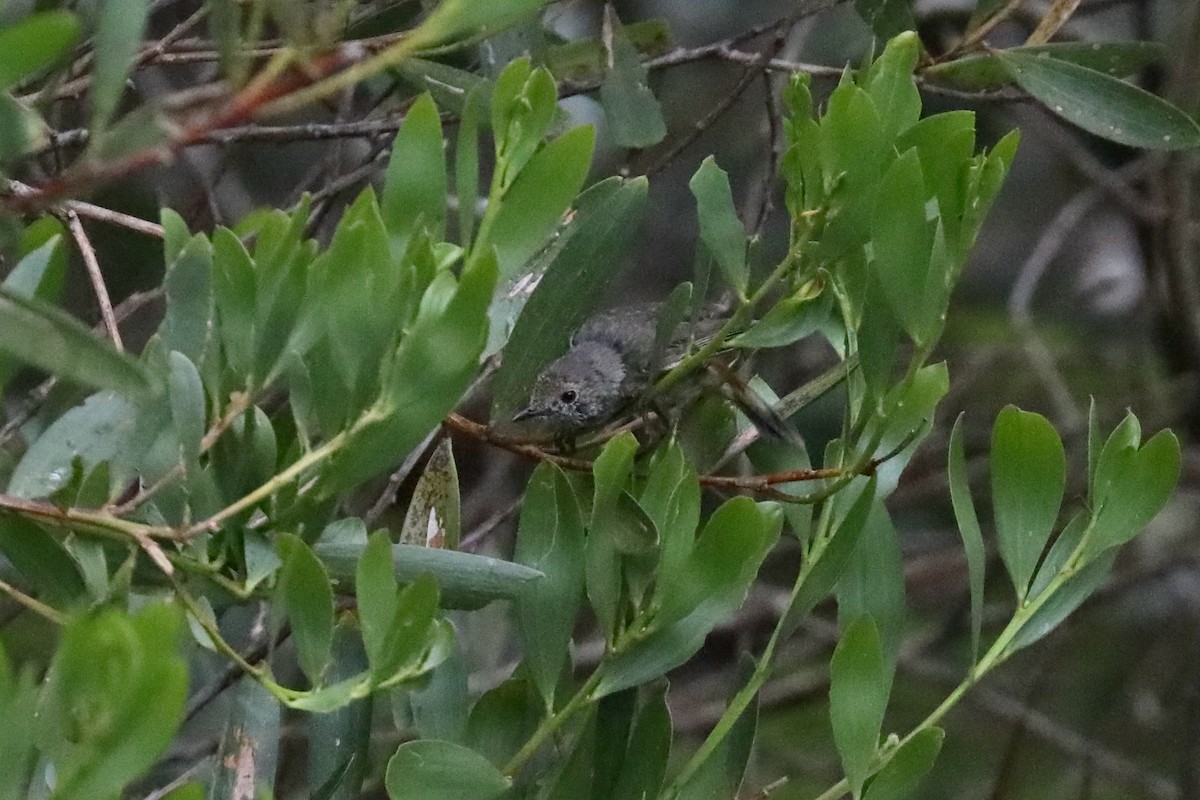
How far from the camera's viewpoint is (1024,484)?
35.9 inches

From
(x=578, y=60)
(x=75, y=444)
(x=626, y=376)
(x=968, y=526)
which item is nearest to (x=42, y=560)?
(x=75, y=444)

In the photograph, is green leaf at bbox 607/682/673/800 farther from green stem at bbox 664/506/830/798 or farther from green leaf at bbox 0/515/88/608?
green leaf at bbox 0/515/88/608

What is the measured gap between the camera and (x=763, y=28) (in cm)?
144

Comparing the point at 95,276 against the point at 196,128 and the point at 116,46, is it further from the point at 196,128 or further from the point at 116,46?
the point at 196,128

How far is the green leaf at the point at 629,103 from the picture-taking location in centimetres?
129

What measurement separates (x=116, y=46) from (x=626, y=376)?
753 mm

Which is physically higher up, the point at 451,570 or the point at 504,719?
the point at 451,570

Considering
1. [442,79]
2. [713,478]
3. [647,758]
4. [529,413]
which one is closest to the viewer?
[647,758]

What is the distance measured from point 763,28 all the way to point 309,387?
2.71 feet

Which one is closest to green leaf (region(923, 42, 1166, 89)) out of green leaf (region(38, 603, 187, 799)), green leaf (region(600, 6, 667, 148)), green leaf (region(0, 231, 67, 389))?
green leaf (region(600, 6, 667, 148))

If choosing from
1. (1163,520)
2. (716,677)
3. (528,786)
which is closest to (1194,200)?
(1163,520)

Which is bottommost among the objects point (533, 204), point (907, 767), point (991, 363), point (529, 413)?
point (991, 363)

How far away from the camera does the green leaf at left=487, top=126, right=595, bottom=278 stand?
2.65 ft

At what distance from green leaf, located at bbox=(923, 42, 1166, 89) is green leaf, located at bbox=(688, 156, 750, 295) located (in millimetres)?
448
